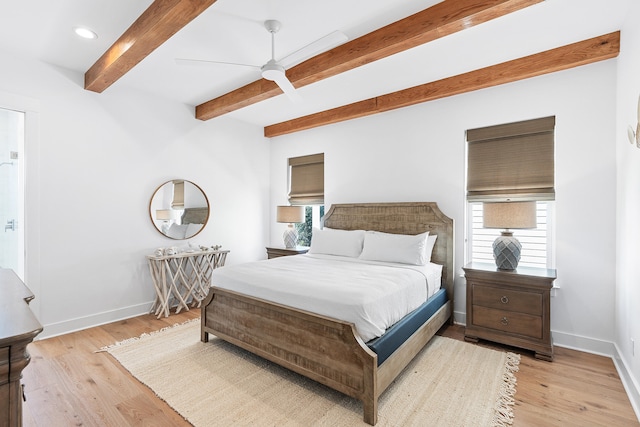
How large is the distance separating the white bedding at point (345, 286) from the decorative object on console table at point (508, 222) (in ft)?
2.09

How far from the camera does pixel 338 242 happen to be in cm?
394

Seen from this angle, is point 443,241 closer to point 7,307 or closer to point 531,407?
point 531,407

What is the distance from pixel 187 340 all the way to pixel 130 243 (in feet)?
4.91

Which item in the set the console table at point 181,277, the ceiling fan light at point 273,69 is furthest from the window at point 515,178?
the console table at point 181,277

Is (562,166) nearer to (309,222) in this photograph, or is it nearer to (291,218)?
(291,218)

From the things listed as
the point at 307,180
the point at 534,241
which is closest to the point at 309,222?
the point at 307,180

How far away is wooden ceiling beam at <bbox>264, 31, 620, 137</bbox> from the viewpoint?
2.62m

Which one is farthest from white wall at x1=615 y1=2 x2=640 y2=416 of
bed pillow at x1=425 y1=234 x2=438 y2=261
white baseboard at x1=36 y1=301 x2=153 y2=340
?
white baseboard at x1=36 y1=301 x2=153 y2=340

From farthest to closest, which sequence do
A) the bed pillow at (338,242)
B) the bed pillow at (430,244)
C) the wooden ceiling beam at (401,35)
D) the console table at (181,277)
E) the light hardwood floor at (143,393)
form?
the bed pillow at (338,242) < the console table at (181,277) < the bed pillow at (430,244) < the wooden ceiling beam at (401,35) < the light hardwood floor at (143,393)

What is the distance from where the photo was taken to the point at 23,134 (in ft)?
9.89

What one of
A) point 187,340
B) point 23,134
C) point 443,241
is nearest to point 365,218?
point 443,241

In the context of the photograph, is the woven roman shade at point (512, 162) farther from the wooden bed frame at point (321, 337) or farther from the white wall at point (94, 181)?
the white wall at point (94, 181)

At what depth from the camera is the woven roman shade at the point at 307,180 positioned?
194 inches

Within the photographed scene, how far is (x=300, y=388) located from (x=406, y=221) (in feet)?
7.55
